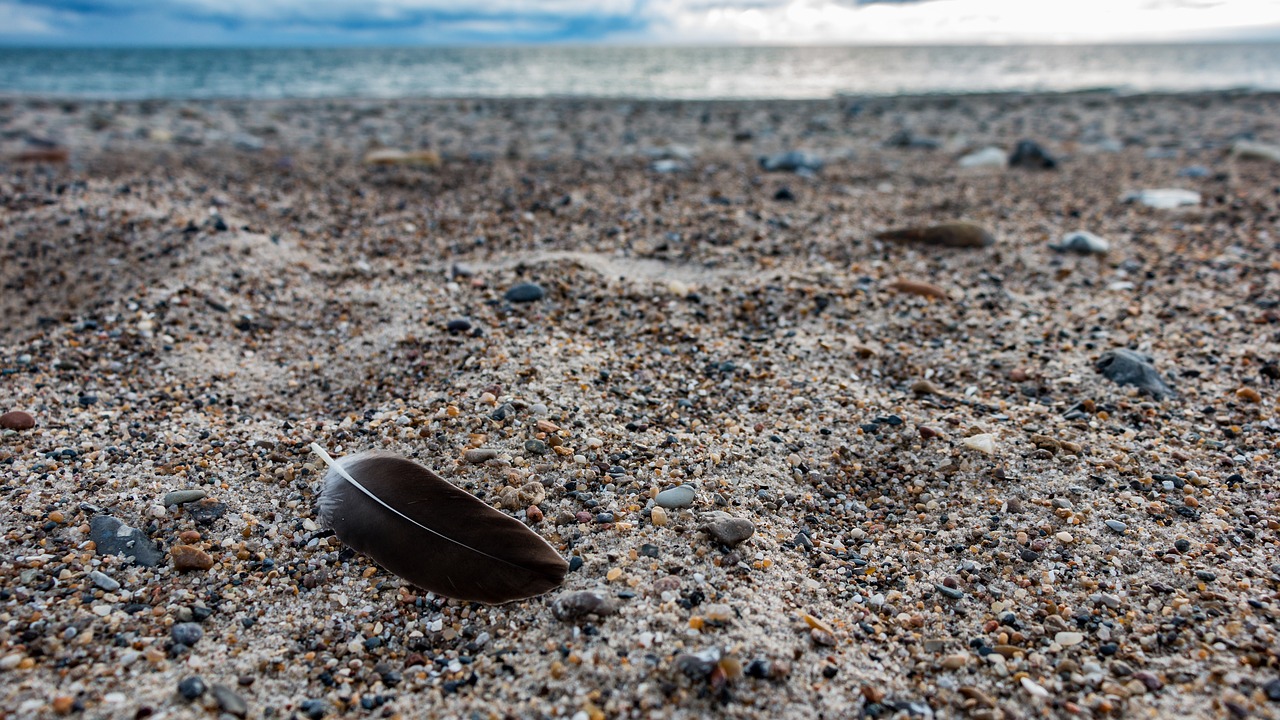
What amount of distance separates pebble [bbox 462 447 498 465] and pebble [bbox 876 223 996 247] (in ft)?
12.0

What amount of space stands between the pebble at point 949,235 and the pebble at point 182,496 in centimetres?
456

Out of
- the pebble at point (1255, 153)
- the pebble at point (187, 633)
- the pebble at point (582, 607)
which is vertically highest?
the pebble at point (1255, 153)

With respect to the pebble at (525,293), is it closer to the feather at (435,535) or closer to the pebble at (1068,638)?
the feather at (435,535)

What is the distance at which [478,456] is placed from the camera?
2756 millimetres

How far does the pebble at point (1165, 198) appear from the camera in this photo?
19.7 ft

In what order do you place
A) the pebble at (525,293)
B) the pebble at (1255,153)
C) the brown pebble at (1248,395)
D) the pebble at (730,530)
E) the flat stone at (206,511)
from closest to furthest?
the pebble at (730,530), the flat stone at (206,511), the brown pebble at (1248,395), the pebble at (525,293), the pebble at (1255,153)

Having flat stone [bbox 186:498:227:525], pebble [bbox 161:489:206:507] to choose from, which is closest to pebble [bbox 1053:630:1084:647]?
flat stone [bbox 186:498:227:525]

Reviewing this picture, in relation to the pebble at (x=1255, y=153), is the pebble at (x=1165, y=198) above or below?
below

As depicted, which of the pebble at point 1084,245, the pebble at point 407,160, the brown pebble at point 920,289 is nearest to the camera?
the brown pebble at point 920,289

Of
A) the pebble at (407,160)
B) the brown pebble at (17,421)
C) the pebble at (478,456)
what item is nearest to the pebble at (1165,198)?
the pebble at (478,456)

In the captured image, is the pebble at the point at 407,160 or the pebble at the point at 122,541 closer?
Result: the pebble at the point at 122,541

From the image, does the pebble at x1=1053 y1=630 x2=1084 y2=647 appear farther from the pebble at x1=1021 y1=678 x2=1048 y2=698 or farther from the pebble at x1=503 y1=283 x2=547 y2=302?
the pebble at x1=503 y1=283 x2=547 y2=302

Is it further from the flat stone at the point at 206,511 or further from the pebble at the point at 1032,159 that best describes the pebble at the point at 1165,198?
the flat stone at the point at 206,511

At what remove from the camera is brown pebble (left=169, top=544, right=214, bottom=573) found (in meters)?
2.27
